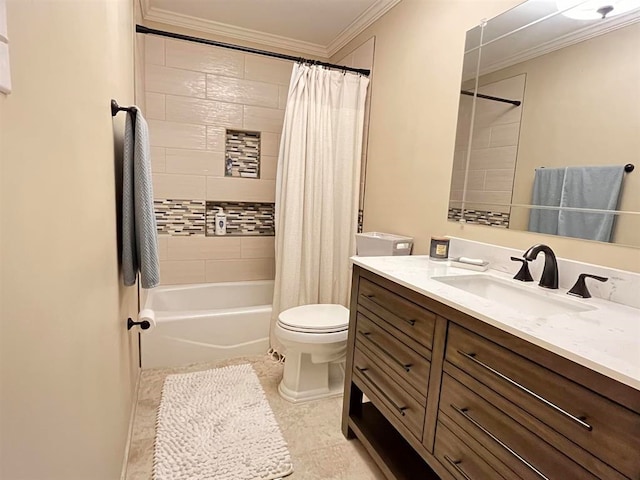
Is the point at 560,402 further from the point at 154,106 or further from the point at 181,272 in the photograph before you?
the point at 154,106

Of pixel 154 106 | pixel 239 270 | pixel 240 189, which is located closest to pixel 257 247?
pixel 239 270

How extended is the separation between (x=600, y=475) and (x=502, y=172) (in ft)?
3.95

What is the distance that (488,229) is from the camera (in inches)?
63.3

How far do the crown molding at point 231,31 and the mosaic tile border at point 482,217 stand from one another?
2093mm

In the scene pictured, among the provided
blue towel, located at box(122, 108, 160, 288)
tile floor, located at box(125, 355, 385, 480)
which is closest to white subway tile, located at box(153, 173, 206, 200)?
tile floor, located at box(125, 355, 385, 480)

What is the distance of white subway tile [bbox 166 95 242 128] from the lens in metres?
2.65

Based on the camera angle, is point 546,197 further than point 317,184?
No

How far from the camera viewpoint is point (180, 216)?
9.23ft

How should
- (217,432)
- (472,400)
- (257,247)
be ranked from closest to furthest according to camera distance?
(472,400)
(217,432)
(257,247)

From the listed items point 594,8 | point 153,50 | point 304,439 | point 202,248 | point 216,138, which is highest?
point 153,50

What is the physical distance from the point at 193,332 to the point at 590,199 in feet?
7.46

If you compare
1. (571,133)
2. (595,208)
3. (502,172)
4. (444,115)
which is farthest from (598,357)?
(444,115)

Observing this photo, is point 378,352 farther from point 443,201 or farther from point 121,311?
point 121,311

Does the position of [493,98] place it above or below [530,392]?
above
